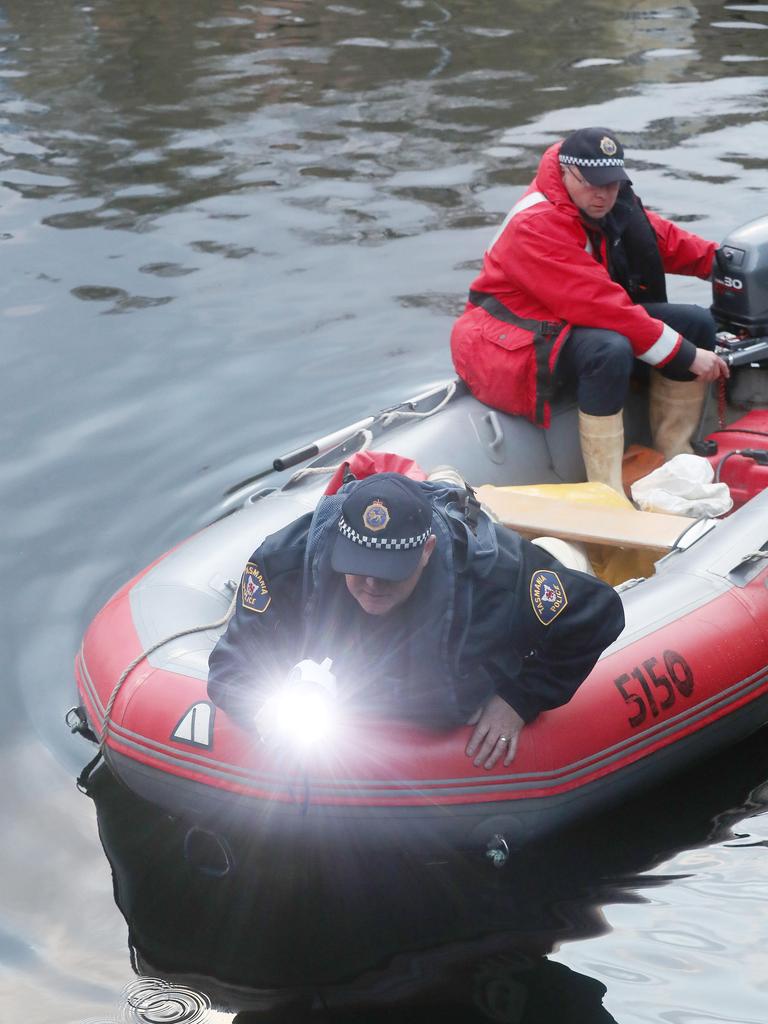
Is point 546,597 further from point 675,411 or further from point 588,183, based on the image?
point 675,411

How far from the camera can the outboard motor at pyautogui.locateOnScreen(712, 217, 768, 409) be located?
502 cm

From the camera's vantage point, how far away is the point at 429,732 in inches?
130

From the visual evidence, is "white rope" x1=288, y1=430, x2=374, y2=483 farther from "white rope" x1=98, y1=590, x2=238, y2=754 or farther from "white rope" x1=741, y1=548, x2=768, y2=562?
"white rope" x1=741, y1=548, x2=768, y2=562

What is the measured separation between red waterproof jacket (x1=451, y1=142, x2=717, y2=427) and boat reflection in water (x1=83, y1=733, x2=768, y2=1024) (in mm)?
1497

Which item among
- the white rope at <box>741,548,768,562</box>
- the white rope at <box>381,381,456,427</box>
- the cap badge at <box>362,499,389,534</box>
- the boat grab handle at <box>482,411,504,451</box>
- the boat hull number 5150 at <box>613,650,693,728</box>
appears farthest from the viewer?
the white rope at <box>381,381,456,427</box>

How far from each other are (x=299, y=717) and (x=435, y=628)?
37cm

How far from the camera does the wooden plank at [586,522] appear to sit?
4.02 m

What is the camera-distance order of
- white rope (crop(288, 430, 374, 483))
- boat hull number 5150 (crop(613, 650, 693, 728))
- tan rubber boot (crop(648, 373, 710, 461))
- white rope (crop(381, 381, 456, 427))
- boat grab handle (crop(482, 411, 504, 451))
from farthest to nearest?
tan rubber boot (crop(648, 373, 710, 461))
white rope (crop(381, 381, 456, 427))
boat grab handle (crop(482, 411, 504, 451))
white rope (crop(288, 430, 374, 483))
boat hull number 5150 (crop(613, 650, 693, 728))

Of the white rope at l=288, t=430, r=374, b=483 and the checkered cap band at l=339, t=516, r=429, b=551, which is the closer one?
the checkered cap band at l=339, t=516, r=429, b=551

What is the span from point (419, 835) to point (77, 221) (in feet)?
18.8

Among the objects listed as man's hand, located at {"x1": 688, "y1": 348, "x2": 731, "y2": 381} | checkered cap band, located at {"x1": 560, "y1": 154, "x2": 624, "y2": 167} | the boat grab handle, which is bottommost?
the boat grab handle

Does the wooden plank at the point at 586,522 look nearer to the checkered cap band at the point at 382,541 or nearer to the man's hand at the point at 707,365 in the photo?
the man's hand at the point at 707,365

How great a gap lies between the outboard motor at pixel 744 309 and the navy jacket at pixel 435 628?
2125 mm

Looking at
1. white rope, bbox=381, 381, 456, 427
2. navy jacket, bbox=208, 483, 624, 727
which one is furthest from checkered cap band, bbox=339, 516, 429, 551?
white rope, bbox=381, 381, 456, 427
